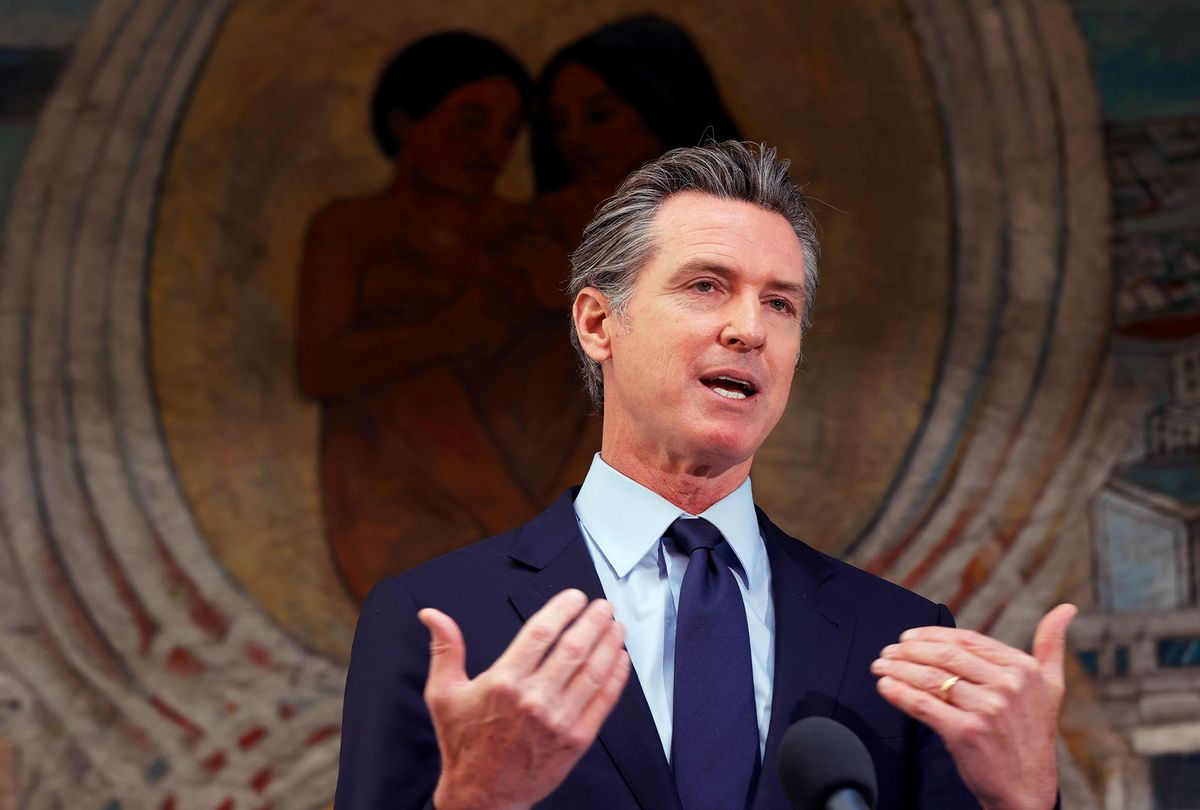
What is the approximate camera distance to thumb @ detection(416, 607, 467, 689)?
70.8 inches

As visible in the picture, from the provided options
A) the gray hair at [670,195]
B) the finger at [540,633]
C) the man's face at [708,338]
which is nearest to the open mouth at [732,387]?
the man's face at [708,338]

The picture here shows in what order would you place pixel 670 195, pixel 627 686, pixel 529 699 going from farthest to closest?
1. pixel 670 195
2. pixel 627 686
3. pixel 529 699

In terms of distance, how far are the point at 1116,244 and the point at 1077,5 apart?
108 cm

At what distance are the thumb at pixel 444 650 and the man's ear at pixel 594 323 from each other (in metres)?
0.86

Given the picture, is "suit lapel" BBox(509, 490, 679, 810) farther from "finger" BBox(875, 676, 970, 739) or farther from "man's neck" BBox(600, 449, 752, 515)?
"finger" BBox(875, 676, 970, 739)

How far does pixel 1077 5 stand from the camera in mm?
6406

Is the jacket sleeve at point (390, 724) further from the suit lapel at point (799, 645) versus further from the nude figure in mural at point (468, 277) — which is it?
the nude figure in mural at point (468, 277)

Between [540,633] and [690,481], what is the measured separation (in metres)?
0.68

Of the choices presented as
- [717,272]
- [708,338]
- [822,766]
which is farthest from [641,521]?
[822,766]

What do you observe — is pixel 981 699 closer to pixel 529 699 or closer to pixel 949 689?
pixel 949 689

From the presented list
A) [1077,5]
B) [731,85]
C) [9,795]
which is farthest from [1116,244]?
[9,795]

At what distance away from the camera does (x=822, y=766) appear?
64.4 inches

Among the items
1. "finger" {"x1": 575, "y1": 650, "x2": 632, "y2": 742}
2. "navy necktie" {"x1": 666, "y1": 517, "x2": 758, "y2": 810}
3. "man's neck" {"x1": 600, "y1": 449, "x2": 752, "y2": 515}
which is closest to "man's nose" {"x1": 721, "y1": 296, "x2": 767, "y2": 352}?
"man's neck" {"x1": 600, "y1": 449, "x2": 752, "y2": 515}

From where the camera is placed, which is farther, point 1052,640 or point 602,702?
point 1052,640
